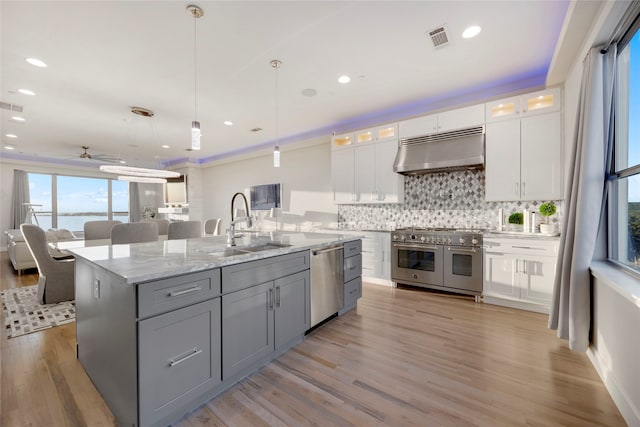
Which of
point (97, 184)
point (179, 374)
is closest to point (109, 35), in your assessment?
point (179, 374)

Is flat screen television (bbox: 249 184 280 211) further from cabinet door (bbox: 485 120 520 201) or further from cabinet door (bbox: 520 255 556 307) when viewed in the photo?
cabinet door (bbox: 520 255 556 307)

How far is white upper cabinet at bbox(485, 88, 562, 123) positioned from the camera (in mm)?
→ 3076

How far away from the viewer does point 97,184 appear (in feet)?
29.8

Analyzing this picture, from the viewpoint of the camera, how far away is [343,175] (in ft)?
15.5

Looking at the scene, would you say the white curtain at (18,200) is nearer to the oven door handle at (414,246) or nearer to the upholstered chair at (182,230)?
the upholstered chair at (182,230)

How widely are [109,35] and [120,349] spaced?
104 inches

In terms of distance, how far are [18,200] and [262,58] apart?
8862 mm

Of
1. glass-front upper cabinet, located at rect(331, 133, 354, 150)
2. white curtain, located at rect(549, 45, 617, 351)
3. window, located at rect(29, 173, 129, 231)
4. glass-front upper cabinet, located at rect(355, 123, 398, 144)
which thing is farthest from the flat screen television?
window, located at rect(29, 173, 129, 231)

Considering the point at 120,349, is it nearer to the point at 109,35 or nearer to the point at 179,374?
the point at 179,374

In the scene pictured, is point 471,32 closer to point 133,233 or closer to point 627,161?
point 627,161

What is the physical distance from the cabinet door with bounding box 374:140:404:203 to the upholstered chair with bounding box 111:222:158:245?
10.7ft

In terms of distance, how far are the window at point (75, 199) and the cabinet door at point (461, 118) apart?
1021 cm

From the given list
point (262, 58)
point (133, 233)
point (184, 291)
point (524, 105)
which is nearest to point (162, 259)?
point (184, 291)

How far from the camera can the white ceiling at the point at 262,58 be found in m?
2.17
